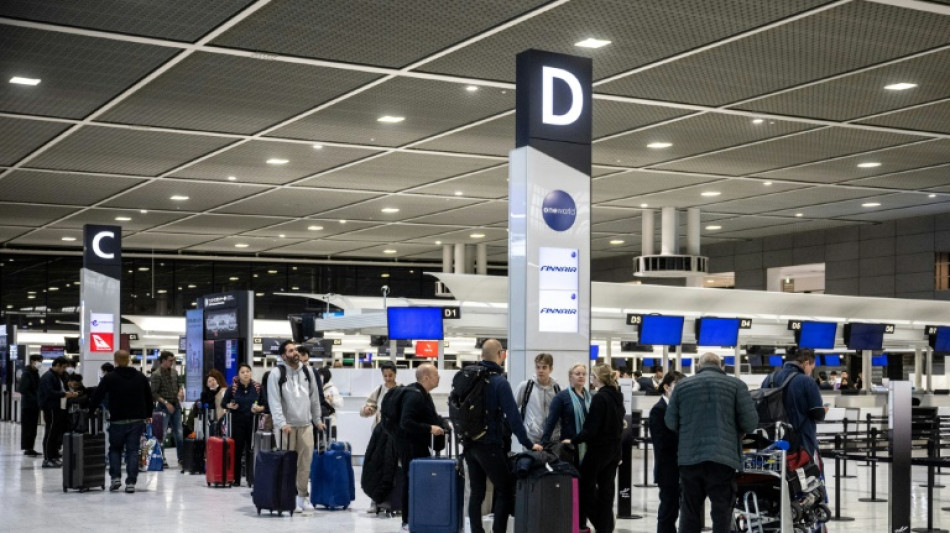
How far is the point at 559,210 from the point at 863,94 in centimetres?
533

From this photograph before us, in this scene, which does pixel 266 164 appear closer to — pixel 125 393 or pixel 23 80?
pixel 125 393

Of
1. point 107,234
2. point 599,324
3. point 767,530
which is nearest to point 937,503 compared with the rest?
point 767,530

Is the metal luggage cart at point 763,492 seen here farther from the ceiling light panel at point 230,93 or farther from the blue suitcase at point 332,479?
the ceiling light panel at point 230,93

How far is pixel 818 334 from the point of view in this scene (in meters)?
24.0

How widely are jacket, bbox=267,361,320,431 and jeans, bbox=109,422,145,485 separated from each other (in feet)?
8.70

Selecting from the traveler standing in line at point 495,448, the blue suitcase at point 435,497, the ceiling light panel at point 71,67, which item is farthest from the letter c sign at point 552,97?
the ceiling light panel at point 71,67

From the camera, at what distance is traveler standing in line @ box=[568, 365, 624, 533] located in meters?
9.64

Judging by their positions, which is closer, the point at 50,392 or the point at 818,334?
the point at 50,392

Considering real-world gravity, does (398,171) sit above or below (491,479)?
above

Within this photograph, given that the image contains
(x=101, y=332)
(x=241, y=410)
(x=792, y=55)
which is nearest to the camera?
(x=792, y=55)

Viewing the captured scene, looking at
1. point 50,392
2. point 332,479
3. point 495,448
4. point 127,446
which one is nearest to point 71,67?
point 127,446

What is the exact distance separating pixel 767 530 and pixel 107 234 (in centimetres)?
1734

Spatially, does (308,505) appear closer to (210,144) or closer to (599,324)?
(210,144)

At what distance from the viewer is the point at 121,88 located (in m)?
13.0
